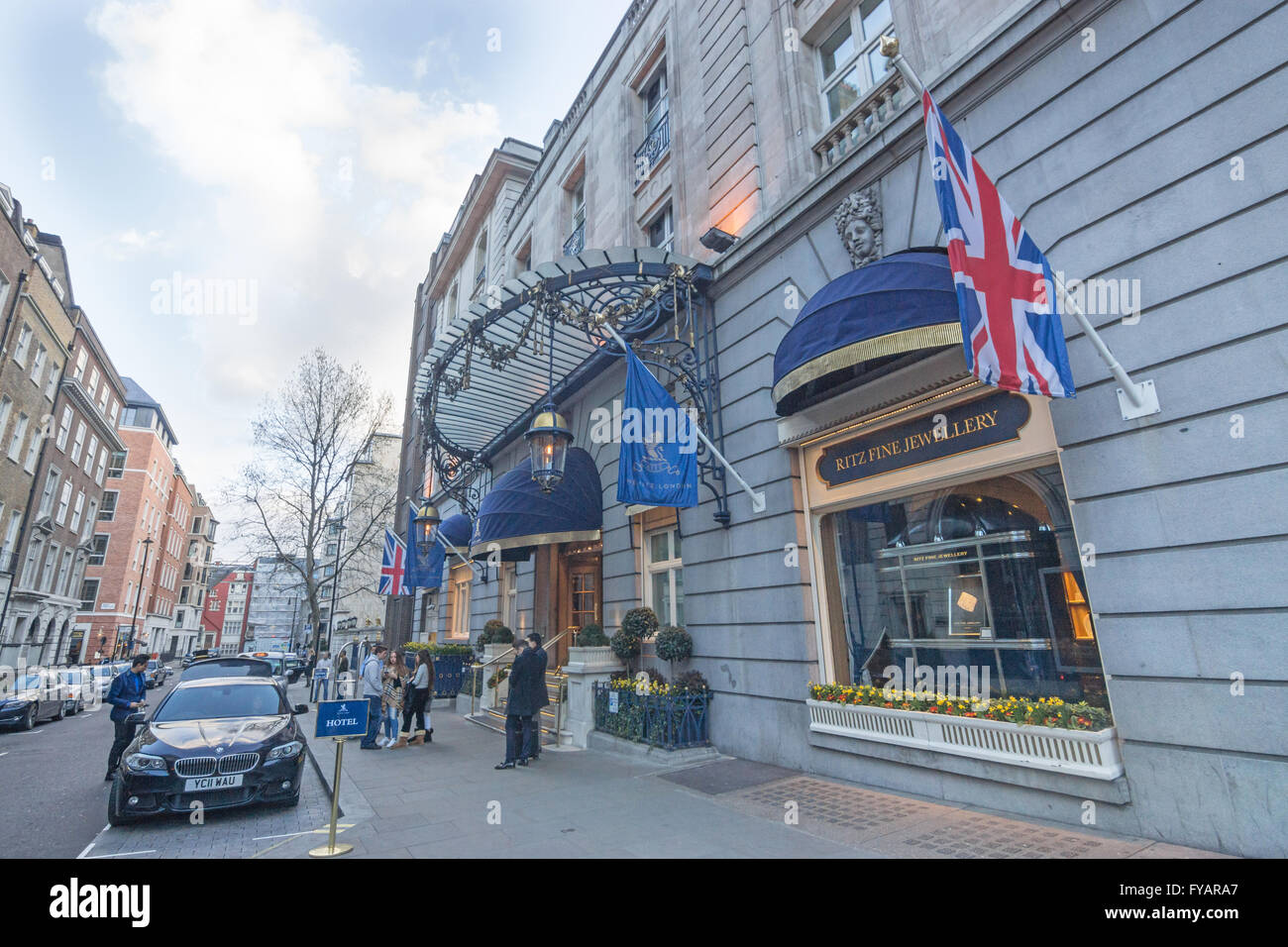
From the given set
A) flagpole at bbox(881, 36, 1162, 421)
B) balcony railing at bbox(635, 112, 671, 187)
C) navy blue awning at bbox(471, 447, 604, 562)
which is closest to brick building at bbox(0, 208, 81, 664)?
navy blue awning at bbox(471, 447, 604, 562)

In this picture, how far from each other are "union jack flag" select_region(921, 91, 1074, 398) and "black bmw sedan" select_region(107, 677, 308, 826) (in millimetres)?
9036

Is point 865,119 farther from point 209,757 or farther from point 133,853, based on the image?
point 133,853

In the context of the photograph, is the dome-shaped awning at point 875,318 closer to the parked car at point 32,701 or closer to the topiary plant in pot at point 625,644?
the topiary plant in pot at point 625,644

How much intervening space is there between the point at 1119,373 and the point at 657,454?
5815 mm

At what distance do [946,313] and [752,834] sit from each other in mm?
5839

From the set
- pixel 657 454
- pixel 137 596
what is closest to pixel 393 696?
pixel 657 454

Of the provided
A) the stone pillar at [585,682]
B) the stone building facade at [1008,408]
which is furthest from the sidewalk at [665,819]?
the stone pillar at [585,682]

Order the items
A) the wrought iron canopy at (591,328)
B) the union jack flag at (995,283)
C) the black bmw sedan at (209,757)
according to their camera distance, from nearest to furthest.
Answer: the union jack flag at (995,283) → the black bmw sedan at (209,757) → the wrought iron canopy at (591,328)

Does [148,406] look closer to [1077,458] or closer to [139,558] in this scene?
[139,558]

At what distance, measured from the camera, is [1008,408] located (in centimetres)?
706

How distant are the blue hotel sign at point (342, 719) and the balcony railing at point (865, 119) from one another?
9.71m

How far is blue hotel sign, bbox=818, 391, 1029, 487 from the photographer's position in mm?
7102

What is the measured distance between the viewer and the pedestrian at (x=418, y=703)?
1279cm
